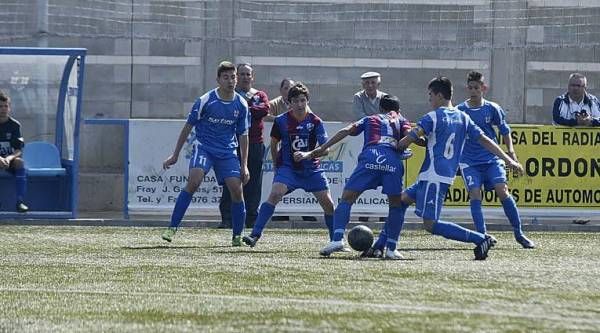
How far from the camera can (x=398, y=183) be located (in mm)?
13312

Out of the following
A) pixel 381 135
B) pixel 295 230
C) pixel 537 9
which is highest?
pixel 537 9

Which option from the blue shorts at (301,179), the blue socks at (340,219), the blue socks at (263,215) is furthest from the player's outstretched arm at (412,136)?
the blue socks at (263,215)

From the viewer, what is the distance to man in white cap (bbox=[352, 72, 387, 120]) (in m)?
17.4

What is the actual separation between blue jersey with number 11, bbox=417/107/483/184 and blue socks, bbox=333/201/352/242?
2.84ft

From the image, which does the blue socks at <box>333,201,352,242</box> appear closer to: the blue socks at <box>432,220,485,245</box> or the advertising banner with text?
the blue socks at <box>432,220,485,245</box>

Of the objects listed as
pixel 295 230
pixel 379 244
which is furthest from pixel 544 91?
pixel 379 244

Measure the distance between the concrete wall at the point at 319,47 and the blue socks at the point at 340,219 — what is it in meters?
9.11

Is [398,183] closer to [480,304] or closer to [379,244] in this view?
[379,244]

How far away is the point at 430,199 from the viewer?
12.8 metres

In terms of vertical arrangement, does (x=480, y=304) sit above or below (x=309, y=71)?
below

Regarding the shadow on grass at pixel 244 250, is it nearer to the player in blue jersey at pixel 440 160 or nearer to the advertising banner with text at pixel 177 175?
the player in blue jersey at pixel 440 160

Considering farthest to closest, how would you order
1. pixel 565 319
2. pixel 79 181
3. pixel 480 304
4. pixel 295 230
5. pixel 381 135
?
pixel 79 181 < pixel 295 230 < pixel 381 135 < pixel 480 304 < pixel 565 319

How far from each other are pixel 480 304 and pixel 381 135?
4.54 m

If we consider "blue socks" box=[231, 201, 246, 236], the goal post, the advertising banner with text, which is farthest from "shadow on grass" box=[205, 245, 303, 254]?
the goal post
